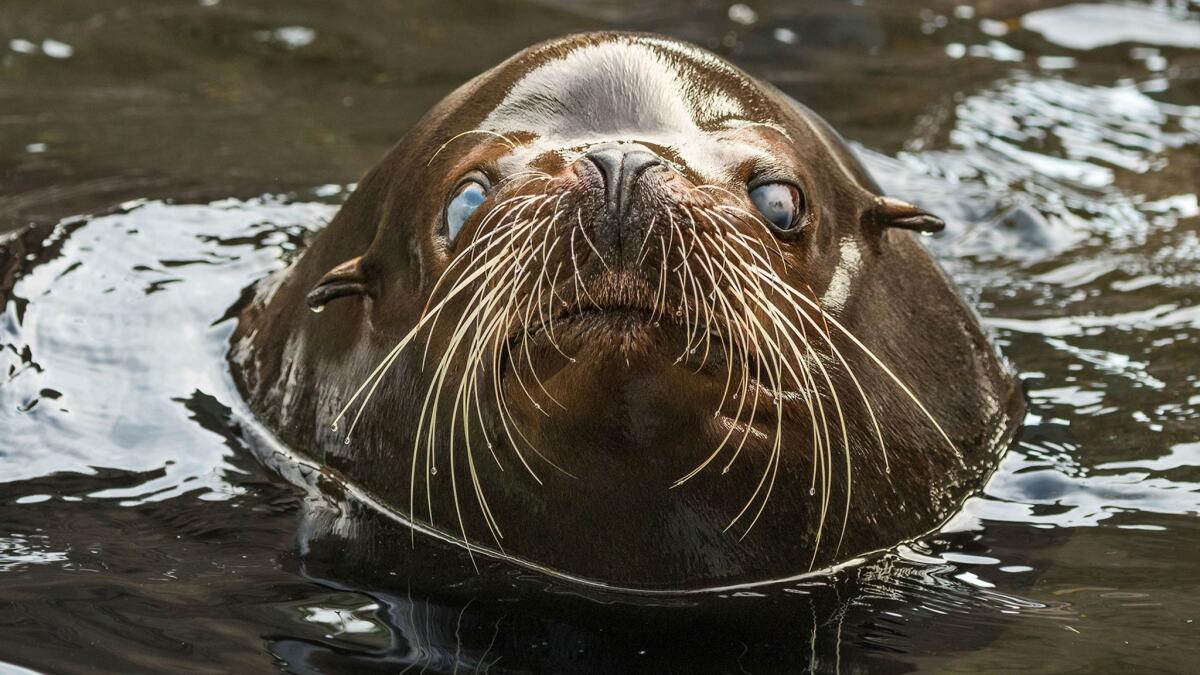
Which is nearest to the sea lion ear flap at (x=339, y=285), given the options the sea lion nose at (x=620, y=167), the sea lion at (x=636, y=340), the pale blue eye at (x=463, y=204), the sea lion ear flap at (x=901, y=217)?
the sea lion at (x=636, y=340)

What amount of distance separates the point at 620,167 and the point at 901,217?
1419 mm

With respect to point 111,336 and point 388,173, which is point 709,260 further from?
point 111,336

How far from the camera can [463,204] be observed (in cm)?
447

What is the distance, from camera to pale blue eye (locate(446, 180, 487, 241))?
14.5 ft

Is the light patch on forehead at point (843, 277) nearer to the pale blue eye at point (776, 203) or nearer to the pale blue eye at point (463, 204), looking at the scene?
the pale blue eye at point (776, 203)

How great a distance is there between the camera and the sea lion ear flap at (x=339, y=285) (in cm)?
A: 486

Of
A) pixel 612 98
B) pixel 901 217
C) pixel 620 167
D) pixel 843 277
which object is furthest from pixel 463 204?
pixel 901 217

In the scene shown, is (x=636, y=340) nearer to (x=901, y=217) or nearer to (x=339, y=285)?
(x=339, y=285)

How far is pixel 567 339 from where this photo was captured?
12.7 feet

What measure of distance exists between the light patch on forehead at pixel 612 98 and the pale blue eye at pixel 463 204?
9.7 inches

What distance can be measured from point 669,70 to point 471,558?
136cm

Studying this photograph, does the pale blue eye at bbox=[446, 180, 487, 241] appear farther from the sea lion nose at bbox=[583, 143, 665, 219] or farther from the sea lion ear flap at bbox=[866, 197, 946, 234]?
the sea lion ear flap at bbox=[866, 197, 946, 234]

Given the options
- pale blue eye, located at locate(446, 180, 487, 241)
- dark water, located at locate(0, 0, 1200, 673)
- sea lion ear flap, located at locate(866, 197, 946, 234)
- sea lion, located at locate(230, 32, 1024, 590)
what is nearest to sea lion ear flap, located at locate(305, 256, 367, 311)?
sea lion, located at locate(230, 32, 1024, 590)

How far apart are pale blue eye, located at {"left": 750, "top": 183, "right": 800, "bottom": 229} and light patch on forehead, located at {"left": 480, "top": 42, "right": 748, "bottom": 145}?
11.2 inches
